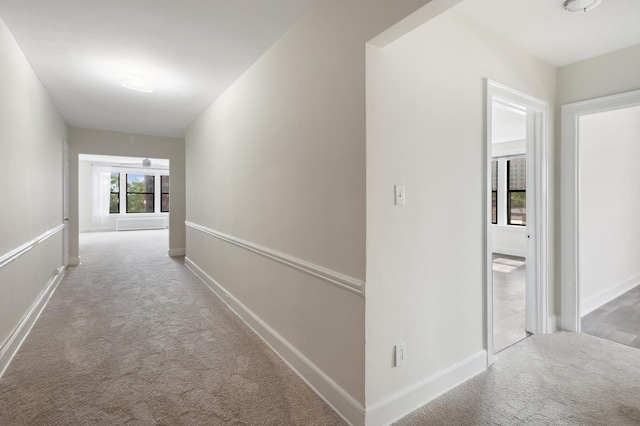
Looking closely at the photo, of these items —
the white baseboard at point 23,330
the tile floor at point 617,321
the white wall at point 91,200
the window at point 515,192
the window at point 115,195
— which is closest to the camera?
the white baseboard at point 23,330

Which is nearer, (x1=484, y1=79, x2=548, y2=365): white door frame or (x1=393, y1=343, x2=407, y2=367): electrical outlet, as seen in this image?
(x1=393, y1=343, x2=407, y2=367): electrical outlet

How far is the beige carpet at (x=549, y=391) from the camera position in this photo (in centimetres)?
185

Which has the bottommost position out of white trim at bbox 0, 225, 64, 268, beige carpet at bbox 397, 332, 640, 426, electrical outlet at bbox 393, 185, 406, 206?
beige carpet at bbox 397, 332, 640, 426

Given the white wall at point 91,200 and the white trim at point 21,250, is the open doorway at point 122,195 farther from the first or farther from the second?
the white trim at point 21,250

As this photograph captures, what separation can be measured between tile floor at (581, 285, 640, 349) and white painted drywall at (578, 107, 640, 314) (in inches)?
3.8

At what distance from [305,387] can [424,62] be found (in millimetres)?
2214

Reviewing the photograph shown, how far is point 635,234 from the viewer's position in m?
4.45

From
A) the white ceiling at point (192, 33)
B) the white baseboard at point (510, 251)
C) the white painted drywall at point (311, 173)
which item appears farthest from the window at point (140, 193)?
the white baseboard at point (510, 251)

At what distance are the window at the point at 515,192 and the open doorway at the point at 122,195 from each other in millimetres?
10035

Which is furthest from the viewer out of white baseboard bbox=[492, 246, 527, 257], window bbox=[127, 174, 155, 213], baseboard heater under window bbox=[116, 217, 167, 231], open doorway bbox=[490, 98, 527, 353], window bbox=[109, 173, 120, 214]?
window bbox=[127, 174, 155, 213]

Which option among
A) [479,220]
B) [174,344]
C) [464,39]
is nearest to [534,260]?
[479,220]

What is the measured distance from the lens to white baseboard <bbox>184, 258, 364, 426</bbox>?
1.82 m

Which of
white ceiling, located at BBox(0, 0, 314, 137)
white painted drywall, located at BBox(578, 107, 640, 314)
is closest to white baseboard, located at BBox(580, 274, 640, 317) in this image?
white painted drywall, located at BBox(578, 107, 640, 314)

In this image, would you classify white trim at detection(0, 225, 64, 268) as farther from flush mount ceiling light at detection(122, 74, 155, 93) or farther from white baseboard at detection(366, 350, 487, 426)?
white baseboard at detection(366, 350, 487, 426)
